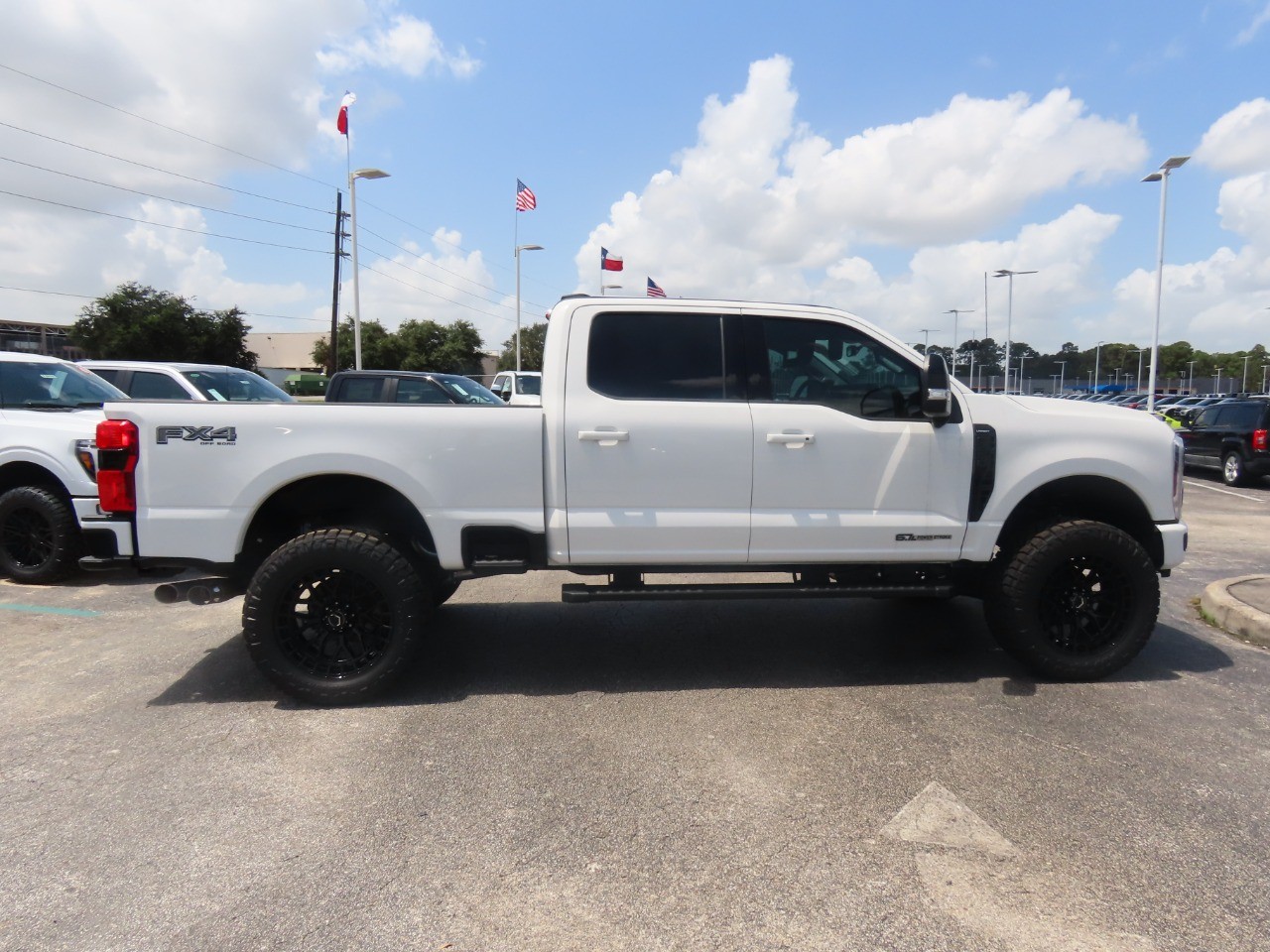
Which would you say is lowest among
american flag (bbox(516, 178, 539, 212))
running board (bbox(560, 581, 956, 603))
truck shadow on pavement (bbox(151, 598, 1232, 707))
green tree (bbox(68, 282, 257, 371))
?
truck shadow on pavement (bbox(151, 598, 1232, 707))

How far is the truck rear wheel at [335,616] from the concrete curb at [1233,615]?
538cm

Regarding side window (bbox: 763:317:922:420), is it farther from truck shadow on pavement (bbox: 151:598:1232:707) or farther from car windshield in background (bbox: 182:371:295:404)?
car windshield in background (bbox: 182:371:295:404)

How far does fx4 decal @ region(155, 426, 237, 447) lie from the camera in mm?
4191

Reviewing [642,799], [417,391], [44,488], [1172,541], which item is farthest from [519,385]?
[642,799]

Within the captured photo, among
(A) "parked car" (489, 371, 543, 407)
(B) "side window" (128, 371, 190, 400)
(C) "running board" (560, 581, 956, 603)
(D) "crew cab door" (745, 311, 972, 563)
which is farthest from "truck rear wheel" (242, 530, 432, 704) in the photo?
(A) "parked car" (489, 371, 543, 407)

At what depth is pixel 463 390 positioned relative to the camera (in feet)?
43.1

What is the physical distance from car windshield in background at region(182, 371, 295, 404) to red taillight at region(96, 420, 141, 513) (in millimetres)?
5639

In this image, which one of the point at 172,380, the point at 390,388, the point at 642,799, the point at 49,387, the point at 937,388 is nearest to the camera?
the point at 642,799

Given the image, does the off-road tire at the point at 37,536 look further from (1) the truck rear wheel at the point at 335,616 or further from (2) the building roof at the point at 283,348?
(2) the building roof at the point at 283,348

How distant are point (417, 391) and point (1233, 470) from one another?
14.4 metres

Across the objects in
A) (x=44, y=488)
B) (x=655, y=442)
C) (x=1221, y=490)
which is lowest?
(x=1221, y=490)

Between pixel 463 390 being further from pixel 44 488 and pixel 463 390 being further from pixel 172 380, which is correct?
pixel 44 488

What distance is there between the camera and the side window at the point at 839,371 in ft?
14.8

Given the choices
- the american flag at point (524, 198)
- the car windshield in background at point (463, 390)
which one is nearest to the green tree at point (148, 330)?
the american flag at point (524, 198)
